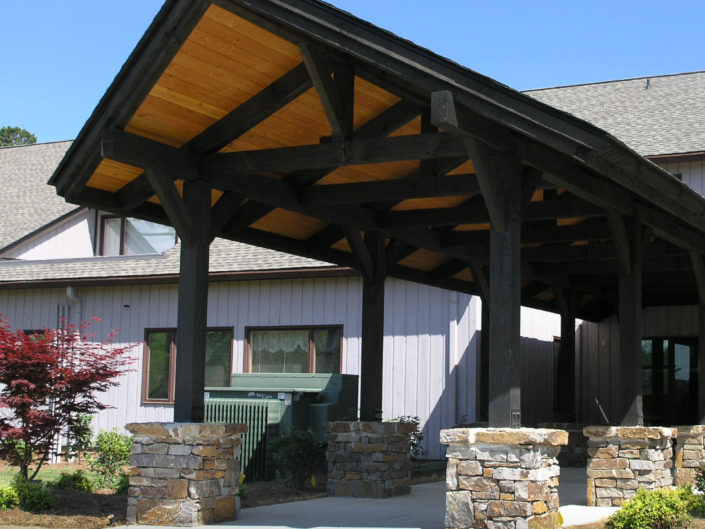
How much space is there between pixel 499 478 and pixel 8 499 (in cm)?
530

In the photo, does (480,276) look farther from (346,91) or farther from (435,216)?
(346,91)

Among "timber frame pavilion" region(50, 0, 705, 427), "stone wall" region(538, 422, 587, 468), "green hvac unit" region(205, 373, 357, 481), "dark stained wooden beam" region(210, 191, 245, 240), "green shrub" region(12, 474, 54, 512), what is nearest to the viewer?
"timber frame pavilion" region(50, 0, 705, 427)

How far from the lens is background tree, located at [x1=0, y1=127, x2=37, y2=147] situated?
192 ft

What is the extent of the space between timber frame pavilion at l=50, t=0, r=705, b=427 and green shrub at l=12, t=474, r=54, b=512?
192 cm

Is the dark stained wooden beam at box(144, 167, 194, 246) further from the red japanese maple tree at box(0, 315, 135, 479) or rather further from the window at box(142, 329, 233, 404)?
the window at box(142, 329, 233, 404)

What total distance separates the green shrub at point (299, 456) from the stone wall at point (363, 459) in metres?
0.52

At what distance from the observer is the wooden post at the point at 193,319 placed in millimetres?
9836

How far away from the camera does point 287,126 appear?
10.4 m

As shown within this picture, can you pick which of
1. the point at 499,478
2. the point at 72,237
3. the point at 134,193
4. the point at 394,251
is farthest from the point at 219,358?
the point at 499,478

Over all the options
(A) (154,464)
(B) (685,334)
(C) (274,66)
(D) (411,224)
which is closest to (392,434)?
(D) (411,224)

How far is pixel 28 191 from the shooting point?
25781 millimetres

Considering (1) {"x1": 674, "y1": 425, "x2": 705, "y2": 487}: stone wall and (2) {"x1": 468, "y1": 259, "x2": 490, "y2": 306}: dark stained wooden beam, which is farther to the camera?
(2) {"x1": 468, "y1": 259, "x2": 490, "y2": 306}: dark stained wooden beam

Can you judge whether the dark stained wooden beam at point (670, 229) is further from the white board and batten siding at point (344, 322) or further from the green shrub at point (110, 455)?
the green shrub at point (110, 455)

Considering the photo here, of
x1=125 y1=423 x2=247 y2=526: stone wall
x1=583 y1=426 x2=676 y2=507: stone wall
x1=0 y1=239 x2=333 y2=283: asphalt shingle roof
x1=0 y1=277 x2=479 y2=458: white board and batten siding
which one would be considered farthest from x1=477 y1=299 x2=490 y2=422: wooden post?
x1=125 y1=423 x2=247 y2=526: stone wall
